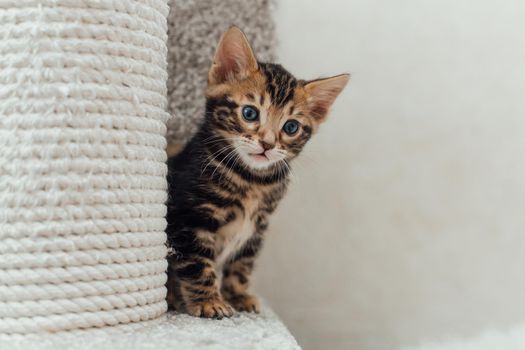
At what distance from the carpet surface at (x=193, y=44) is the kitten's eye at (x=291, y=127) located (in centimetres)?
35

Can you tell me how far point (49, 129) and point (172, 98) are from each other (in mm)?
623

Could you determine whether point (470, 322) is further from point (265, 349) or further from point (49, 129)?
point (49, 129)

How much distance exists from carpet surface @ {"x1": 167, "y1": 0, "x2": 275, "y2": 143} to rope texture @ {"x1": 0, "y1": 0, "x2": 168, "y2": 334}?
53 centimetres

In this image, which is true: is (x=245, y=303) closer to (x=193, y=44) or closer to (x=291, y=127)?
(x=291, y=127)

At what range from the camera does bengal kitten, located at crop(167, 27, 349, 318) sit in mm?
1021

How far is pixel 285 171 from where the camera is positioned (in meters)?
1.13

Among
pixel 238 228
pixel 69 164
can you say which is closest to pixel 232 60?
pixel 238 228

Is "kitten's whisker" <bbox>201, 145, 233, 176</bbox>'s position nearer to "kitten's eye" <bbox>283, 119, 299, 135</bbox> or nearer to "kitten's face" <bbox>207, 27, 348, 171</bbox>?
"kitten's face" <bbox>207, 27, 348, 171</bbox>

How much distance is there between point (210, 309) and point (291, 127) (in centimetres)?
37

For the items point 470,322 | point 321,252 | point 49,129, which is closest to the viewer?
point 49,129

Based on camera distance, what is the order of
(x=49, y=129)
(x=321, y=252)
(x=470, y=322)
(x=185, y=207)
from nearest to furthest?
1. (x=49, y=129)
2. (x=185, y=207)
3. (x=470, y=322)
4. (x=321, y=252)

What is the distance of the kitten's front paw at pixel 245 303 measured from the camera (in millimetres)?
1130

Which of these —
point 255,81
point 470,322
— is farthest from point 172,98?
point 470,322

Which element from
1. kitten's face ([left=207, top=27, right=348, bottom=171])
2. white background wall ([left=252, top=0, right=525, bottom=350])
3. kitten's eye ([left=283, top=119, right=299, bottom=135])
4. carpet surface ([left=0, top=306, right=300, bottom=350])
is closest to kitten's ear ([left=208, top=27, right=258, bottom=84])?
kitten's face ([left=207, top=27, right=348, bottom=171])
